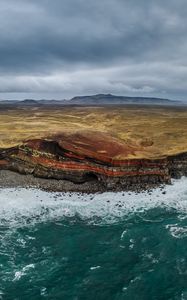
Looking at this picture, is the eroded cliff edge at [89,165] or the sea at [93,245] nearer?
the sea at [93,245]

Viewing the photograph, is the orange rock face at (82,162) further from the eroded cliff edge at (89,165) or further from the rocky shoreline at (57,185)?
the rocky shoreline at (57,185)

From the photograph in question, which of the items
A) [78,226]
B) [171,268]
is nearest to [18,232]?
[78,226]

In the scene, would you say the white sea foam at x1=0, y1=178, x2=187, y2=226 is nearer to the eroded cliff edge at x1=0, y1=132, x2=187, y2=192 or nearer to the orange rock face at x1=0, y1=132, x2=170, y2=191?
the eroded cliff edge at x1=0, y1=132, x2=187, y2=192

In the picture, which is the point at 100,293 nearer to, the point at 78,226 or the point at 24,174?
the point at 78,226

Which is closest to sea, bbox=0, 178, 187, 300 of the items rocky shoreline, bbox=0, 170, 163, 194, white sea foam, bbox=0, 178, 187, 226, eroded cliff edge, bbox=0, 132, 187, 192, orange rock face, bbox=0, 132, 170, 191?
white sea foam, bbox=0, 178, 187, 226

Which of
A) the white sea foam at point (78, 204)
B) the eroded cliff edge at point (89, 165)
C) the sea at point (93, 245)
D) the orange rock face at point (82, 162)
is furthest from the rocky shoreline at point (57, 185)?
the sea at point (93, 245)

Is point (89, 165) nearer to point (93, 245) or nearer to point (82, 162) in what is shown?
point (82, 162)
